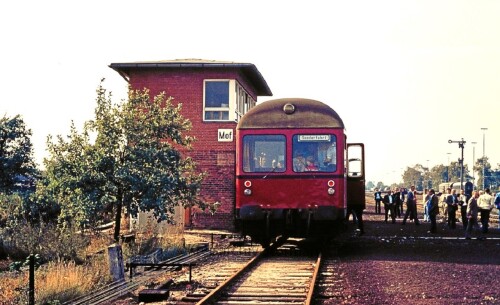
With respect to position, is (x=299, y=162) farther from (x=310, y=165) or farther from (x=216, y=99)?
(x=216, y=99)

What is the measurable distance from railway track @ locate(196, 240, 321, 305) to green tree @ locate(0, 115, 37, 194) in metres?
31.8

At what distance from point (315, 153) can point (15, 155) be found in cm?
3429

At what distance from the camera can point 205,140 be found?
78.4ft

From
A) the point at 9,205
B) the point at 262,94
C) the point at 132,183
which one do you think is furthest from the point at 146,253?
the point at 262,94

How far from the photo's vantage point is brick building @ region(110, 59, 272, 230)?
2386cm

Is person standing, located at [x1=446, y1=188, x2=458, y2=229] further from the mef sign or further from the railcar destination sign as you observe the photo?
the railcar destination sign

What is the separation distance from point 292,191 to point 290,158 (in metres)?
0.69

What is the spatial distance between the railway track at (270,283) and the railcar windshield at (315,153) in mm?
1895

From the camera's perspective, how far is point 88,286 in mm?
10797

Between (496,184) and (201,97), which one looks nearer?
(201,97)

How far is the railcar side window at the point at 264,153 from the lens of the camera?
49.1 feet

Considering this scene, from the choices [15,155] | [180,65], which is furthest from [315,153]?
[15,155]

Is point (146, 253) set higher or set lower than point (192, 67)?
lower

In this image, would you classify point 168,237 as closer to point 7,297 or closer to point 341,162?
point 341,162
